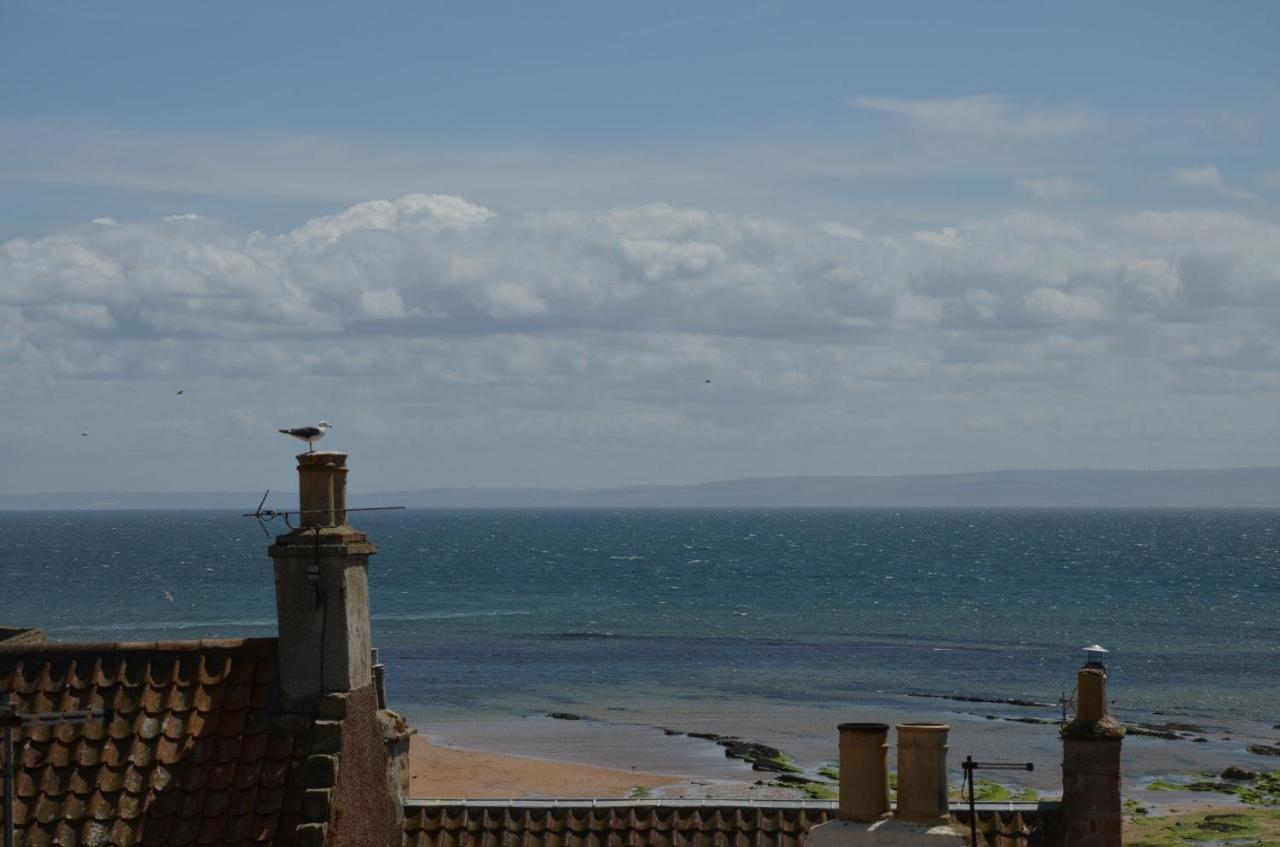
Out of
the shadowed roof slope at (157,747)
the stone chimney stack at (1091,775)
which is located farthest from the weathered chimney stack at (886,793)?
the shadowed roof slope at (157,747)

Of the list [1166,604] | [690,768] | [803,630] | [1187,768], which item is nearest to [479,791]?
[690,768]

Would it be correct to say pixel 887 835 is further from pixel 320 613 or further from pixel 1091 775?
pixel 320 613

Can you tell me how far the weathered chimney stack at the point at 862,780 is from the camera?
12.3 meters

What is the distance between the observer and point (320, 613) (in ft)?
47.1

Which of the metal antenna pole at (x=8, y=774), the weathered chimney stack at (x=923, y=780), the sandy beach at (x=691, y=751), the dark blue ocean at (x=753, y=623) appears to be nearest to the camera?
the metal antenna pole at (x=8, y=774)

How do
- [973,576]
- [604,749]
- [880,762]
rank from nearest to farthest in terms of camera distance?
[880,762], [604,749], [973,576]

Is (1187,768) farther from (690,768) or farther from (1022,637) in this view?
(1022,637)

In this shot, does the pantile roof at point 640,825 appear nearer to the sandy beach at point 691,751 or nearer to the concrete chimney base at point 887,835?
the concrete chimney base at point 887,835

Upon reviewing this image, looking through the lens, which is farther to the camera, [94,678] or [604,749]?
[604,749]

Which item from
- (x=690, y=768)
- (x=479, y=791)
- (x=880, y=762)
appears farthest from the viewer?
(x=690, y=768)

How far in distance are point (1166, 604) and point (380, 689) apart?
13157 cm

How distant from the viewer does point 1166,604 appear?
139 m

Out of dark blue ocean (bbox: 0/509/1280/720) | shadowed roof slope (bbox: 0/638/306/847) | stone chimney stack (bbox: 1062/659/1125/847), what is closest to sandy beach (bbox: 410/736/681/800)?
dark blue ocean (bbox: 0/509/1280/720)

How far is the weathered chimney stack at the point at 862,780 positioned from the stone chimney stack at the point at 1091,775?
3.45 metres
